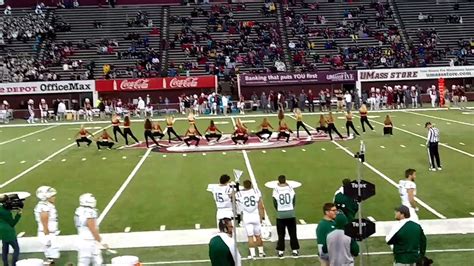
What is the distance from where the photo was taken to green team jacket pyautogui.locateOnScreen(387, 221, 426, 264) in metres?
8.49

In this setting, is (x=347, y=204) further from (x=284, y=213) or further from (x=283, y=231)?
(x=283, y=231)

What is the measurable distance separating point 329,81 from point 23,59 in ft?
76.5

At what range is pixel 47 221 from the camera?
1085 cm

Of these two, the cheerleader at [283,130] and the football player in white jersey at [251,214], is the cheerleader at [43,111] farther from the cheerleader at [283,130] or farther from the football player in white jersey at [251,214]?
the football player in white jersey at [251,214]

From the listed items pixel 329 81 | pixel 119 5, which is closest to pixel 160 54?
pixel 119 5

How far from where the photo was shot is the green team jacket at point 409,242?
849 centimetres

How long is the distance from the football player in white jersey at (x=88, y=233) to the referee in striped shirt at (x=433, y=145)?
11.8 m

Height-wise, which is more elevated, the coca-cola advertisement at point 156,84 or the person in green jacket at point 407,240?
the coca-cola advertisement at point 156,84

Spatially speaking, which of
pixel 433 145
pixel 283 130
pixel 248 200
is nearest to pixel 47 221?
pixel 248 200

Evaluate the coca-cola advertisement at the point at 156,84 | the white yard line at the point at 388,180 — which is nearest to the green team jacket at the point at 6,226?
the white yard line at the point at 388,180

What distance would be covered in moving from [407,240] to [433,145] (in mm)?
11108

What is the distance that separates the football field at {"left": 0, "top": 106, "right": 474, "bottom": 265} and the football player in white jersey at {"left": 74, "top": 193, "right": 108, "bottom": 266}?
4.84 ft

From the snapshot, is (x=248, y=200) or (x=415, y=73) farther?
(x=415, y=73)

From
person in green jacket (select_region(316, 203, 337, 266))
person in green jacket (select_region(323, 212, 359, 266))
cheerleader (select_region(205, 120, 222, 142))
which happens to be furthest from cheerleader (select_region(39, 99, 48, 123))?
person in green jacket (select_region(323, 212, 359, 266))
